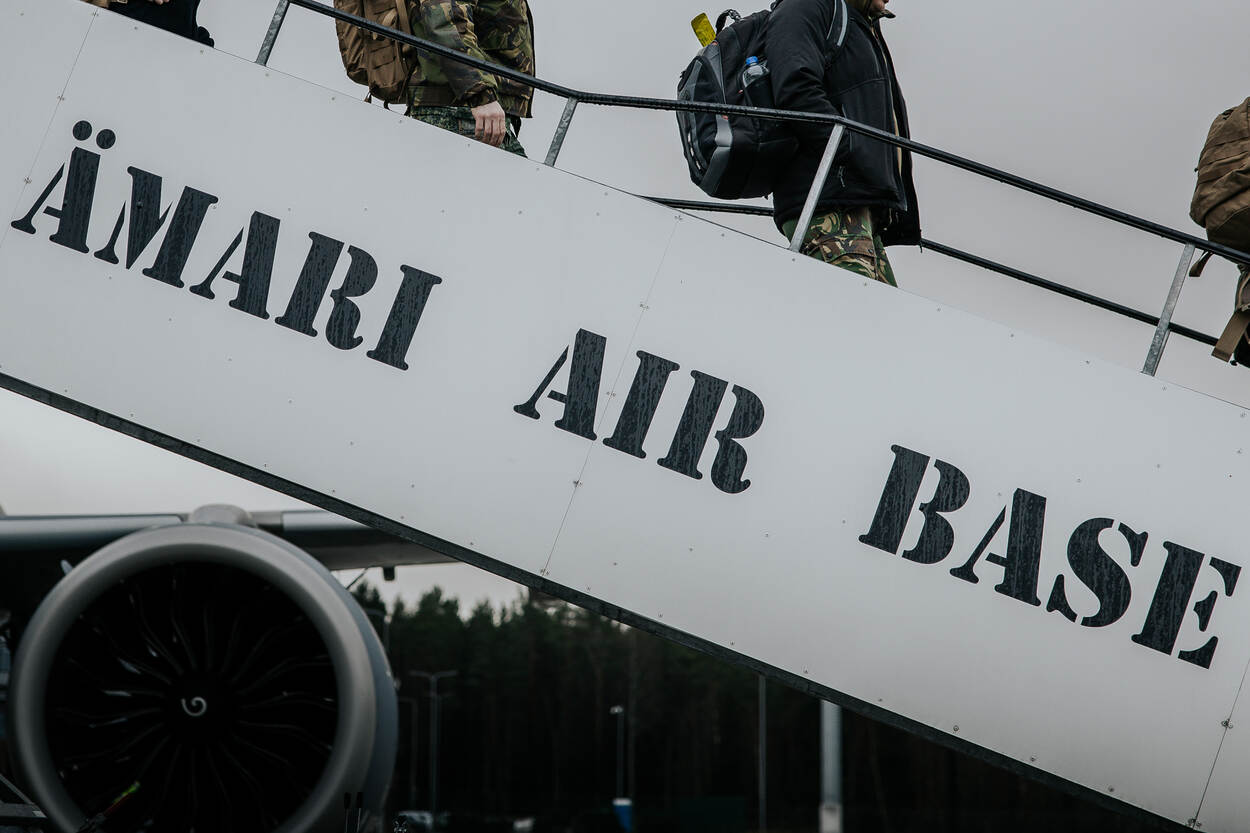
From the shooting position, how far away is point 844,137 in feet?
14.1

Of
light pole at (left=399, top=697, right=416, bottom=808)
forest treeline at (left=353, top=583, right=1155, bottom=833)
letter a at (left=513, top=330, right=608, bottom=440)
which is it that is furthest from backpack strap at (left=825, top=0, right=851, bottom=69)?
light pole at (left=399, top=697, right=416, bottom=808)

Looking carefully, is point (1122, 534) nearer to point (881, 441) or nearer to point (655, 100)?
point (881, 441)

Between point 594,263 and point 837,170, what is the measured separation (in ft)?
2.93

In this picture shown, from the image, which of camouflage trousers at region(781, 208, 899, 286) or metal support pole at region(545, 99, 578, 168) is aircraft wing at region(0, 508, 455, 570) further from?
camouflage trousers at region(781, 208, 899, 286)

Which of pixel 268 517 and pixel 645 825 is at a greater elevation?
pixel 268 517

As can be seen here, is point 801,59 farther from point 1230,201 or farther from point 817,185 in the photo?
point 1230,201

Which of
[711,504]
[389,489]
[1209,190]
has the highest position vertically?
[1209,190]

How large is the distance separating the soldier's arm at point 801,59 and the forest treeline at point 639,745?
54.8 meters

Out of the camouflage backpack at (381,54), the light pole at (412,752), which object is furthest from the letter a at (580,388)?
the light pole at (412,752)

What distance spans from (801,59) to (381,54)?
151cm

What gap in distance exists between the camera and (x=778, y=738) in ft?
227

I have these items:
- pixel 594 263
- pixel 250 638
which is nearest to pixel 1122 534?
pixel 594 263

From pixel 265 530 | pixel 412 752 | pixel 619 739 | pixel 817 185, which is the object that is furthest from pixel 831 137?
pixel 412 752

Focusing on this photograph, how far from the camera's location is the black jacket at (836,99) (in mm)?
4250
